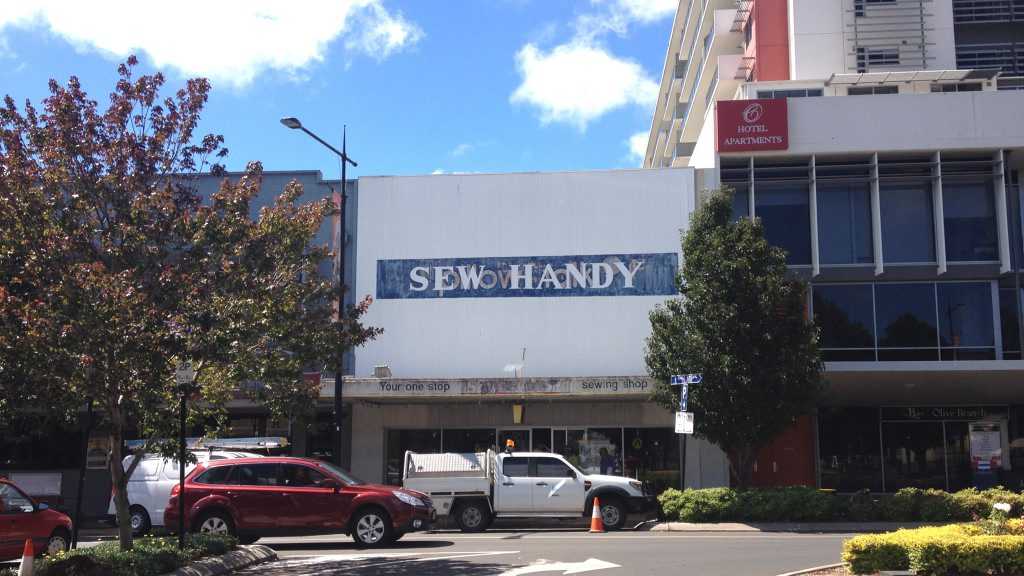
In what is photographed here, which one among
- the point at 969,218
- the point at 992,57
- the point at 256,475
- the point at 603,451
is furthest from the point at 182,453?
the point at 992,57

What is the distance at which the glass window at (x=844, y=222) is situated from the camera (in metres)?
27.2

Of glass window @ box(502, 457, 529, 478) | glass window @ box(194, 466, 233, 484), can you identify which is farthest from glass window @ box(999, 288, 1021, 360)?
glass window @ box(194, 466, 233, 484)

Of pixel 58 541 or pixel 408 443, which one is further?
pixel 408 443

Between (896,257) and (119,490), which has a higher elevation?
(896,257)

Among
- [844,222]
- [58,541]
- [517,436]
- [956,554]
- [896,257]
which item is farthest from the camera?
[517,436]

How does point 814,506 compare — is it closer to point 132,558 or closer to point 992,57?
point 132,558

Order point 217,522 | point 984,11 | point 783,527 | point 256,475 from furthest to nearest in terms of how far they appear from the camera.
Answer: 1. point 984,11
2. point 783,527
3. point 256,475
4. point 217,522

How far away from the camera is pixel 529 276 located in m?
28.0

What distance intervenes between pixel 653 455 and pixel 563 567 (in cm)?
1404

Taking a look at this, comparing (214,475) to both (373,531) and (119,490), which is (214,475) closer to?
(373,531)

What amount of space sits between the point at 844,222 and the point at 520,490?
12672 millimetres

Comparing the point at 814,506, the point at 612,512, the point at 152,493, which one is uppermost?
the point at 152,493

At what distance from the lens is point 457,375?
2770 cm

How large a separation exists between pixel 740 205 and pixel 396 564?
1687 centimetres
